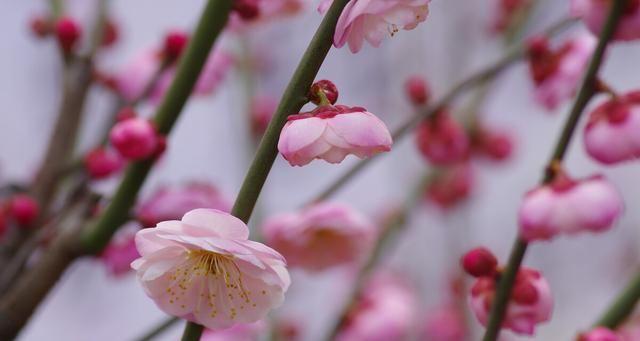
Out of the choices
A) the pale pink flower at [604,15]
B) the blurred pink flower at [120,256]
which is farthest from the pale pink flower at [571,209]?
the blurred pink flower at [120,256]

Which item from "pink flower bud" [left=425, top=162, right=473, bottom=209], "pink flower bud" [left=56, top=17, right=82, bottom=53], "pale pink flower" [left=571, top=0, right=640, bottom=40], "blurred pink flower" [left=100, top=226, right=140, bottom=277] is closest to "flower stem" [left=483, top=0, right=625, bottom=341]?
"pale pink flower" [left=571, top=0, right=640, bottom=40]

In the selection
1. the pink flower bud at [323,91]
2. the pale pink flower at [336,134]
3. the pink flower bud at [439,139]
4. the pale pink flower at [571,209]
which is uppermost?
the pink flower bud at [323,91]

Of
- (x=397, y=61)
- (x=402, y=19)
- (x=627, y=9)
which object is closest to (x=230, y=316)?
(x=402, y=19)

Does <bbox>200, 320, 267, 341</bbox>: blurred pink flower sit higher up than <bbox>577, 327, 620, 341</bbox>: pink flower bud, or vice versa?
<bbox>577, 327, 620, 341</bbox>: pink flower bud

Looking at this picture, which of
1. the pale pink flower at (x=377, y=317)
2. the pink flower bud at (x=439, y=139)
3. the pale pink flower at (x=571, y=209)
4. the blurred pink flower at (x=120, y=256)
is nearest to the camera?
the pale pink flower at (x=571, y=209)

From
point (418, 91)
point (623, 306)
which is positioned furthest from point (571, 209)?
point (418, 91)

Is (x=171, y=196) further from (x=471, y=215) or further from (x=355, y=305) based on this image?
(x=471, y=215)

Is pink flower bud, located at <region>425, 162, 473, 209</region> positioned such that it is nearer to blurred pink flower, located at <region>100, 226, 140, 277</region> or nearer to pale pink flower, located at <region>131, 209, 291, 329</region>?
blurred pink flower, located at <region>100, 226, 140, 277</region>

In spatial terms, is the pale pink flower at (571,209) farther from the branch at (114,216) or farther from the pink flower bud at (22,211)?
the pink flower bud at (22,211)
